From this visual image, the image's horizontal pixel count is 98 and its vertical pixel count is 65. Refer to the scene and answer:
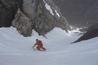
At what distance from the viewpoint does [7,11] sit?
2289 centimetres

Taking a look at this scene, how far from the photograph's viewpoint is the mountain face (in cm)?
4993

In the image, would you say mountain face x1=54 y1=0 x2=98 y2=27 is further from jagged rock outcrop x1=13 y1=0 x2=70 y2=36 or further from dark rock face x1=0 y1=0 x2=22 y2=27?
dark rock face x1=0 y1=0 x2=22 y2=27

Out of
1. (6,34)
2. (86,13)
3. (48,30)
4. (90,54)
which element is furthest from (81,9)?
(90,54)

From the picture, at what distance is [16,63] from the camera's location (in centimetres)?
1174

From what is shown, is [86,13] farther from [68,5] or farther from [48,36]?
[48,36]

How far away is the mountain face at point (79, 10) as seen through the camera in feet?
164

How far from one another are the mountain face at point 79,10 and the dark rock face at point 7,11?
26.9 meters

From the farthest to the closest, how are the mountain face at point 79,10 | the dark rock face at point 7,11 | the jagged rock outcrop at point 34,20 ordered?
the mountain face at point 79,10
the jagged rock outcrop at point 34,20
the dark rock face at point 7,11

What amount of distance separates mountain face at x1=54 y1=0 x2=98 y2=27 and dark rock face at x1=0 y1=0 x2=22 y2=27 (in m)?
26.9

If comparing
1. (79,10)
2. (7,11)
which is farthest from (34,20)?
(79,10)

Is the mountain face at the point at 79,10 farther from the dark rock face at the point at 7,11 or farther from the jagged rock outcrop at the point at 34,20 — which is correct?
the dark rock face at the point at 7,11

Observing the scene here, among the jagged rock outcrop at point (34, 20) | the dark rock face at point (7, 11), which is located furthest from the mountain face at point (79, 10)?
the dark rock face at point (7, 11)

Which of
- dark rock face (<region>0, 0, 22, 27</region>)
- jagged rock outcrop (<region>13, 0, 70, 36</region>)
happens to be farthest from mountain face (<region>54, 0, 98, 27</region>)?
dark rock face (<region>0, 0, 22, 27</region>)

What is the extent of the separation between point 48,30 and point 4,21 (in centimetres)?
585
